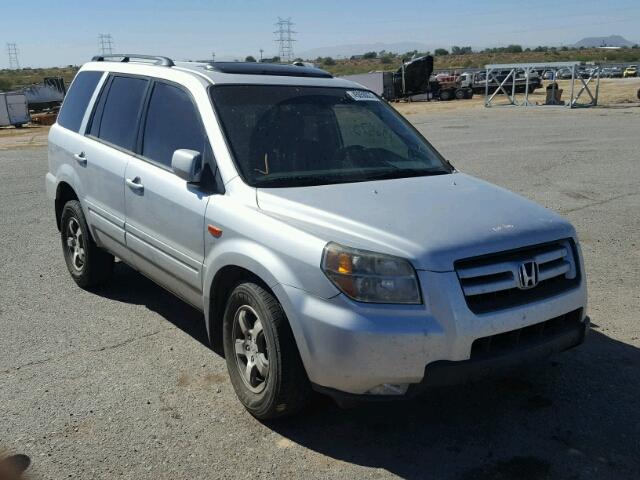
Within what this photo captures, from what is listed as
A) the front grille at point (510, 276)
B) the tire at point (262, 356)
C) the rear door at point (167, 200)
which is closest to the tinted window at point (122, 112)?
the rear door at point (167, 200)

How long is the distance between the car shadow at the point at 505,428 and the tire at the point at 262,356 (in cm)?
20

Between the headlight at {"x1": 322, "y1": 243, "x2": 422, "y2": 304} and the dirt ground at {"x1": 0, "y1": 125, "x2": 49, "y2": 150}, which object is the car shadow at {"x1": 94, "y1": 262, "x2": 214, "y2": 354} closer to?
the headlight at {"x1": 322, "y1": 243, "x2": 422, "y2": 304}

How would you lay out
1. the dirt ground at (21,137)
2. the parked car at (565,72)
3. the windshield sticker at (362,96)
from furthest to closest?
1. the parked car at (565,72)
2. the dirt ground at (21,137)
3. the windshield sticker at (362,96)

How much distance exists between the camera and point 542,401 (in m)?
3.87

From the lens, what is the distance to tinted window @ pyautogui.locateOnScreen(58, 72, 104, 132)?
5.87 meters

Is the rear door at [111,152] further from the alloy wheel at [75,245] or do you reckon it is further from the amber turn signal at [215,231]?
the amber turn signal at [215,231]

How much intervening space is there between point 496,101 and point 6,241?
34.0m

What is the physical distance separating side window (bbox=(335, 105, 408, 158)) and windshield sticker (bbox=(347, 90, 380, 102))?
79mm

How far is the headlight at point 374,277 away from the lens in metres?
3.10

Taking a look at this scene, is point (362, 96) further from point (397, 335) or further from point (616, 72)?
point (616, 72)

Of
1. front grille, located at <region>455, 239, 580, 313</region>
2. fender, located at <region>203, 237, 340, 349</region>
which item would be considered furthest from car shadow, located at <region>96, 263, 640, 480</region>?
fender, located at <region>203, 237, 340, 349</region>

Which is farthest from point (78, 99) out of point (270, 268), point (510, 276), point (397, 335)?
point (510, 276)

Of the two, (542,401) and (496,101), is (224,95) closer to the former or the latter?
(542,401)

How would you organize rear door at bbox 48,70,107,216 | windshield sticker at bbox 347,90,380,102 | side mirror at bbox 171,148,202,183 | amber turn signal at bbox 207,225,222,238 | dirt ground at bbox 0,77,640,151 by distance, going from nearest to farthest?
amber turn signal at bbox 207,225,222,238 < side mirror at bbox 171,148,202,183 < windshield sticker at bbox 347,90,380,102 < rear door at bbox 48,70,107,216 < dirt ground at bbox 0,77,640,151
